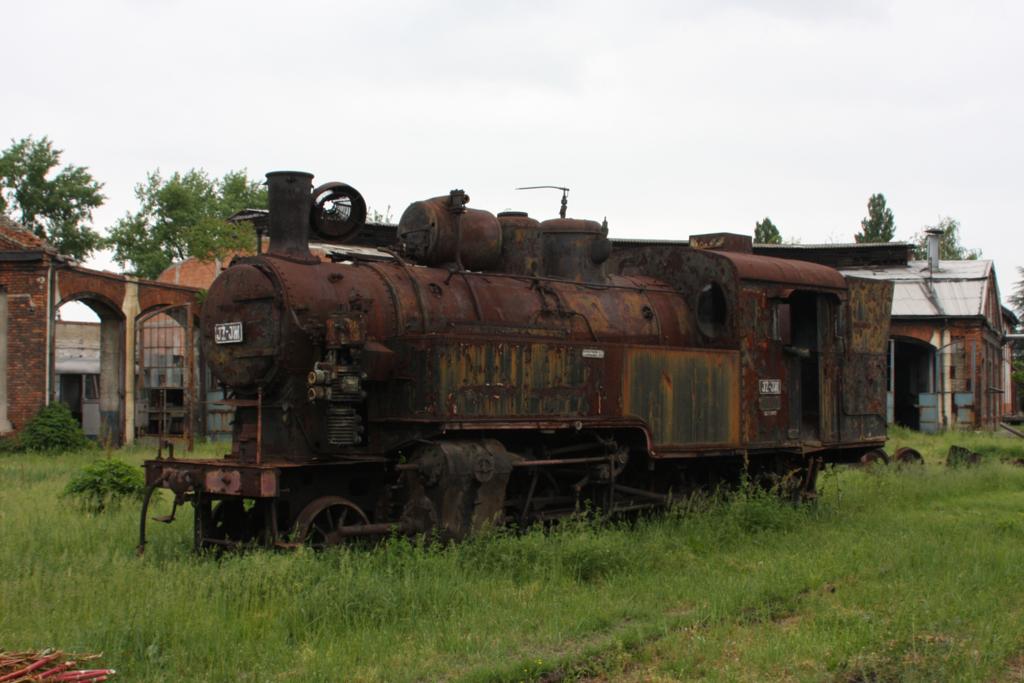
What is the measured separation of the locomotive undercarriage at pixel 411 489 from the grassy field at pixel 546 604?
342 mm

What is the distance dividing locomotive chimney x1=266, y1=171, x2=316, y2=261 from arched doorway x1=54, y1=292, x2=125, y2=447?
9.02m

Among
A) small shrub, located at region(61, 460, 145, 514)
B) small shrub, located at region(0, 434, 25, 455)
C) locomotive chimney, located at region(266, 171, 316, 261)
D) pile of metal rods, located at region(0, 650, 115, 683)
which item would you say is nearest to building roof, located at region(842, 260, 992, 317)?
small shrub, located at region(0, 434, 25, 455)

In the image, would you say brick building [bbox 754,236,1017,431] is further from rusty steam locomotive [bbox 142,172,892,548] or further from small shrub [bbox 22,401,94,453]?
rusty steam locomotive [bbox 142,172,892,548]

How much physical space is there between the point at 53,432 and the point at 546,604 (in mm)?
15709

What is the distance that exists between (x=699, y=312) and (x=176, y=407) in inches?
583

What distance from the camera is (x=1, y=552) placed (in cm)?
853

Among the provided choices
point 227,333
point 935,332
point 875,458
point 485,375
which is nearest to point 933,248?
point 935,332

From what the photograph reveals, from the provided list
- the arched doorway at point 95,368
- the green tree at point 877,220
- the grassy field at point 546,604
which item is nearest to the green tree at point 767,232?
the green tree at point 877,220

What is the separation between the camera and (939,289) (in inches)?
1222

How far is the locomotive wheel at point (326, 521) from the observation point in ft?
27.2

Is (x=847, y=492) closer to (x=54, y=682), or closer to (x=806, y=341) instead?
(x=806, y=341)

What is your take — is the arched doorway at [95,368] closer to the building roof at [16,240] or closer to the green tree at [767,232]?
the building roof at [16,240]

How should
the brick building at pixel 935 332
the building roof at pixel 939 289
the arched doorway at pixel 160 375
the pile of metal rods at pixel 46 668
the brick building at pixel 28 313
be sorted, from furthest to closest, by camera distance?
the building roof at pixel 939 289, the brick building at pixel 935 332, the arched doorway at pixel 160 375, the brick building at pixel 28 313, the pile of metal rods at pixel 46 668

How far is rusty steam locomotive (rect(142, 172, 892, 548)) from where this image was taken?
846cm
